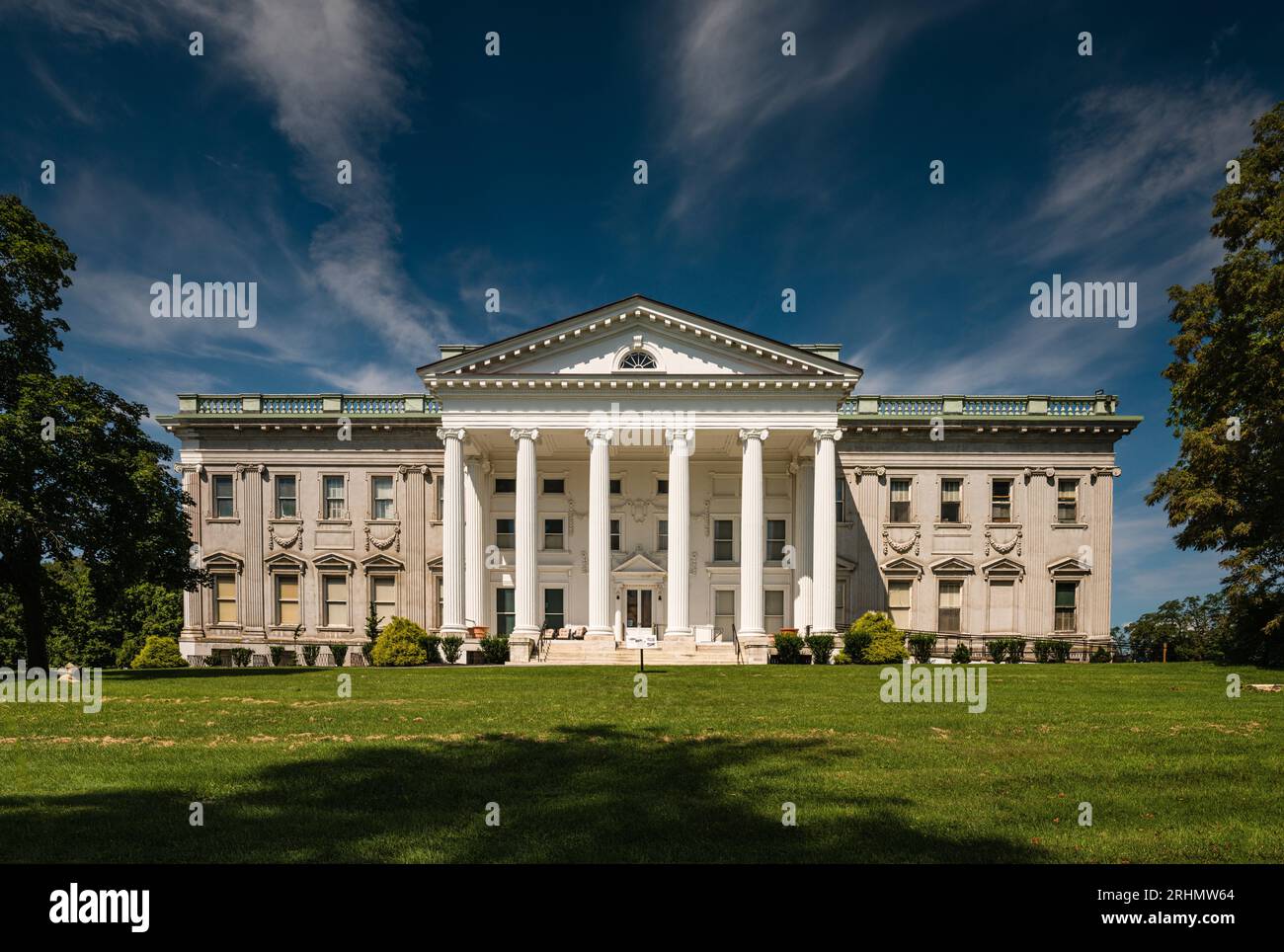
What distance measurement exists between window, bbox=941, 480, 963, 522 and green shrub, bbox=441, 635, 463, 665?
80.2 ft

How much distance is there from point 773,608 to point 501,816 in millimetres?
28459

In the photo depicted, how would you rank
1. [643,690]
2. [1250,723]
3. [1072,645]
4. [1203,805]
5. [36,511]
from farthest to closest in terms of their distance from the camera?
[1072,645], [36,511], [643,690], [1250,723], [1203,805]

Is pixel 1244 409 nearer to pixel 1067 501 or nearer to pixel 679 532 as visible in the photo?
pixel 1067 501

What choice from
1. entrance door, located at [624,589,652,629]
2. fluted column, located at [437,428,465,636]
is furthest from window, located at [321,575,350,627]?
entrance door, located at [624,589,652,629]

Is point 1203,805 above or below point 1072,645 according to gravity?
above

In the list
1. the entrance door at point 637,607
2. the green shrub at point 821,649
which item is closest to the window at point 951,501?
the green shrub at point 821,649

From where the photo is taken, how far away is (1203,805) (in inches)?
273

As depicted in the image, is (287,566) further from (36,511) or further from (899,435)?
(899,435)

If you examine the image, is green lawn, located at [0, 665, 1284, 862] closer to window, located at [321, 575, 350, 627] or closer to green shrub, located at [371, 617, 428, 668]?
green shrub, located at [371, 617, 428, 668]

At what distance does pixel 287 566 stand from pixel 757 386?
83.0 ft

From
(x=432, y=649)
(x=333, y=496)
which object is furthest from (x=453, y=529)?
(x=333, y=496)

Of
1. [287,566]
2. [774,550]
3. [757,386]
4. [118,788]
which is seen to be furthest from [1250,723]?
[287,566]

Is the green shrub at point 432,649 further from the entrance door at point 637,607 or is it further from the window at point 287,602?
the window at point 287,602

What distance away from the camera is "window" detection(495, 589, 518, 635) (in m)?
33.3
